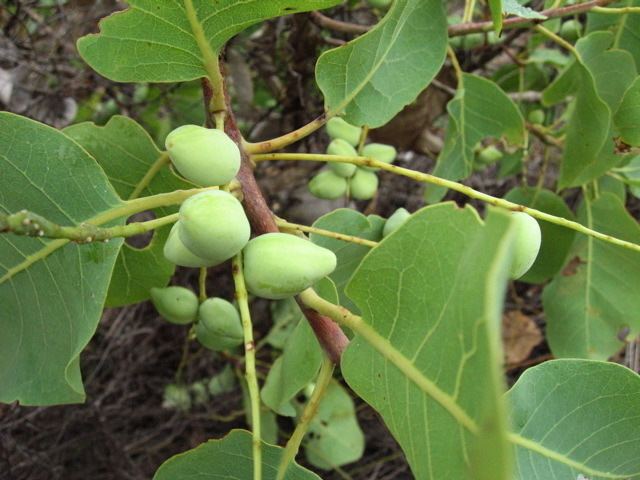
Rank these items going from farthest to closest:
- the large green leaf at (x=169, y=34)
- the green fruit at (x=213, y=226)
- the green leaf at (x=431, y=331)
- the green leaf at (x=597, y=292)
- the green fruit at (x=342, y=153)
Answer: the green leaf at (x=597, y=292)
the green fruit at (x=342, y=153)
the large green leaf at (x=169, y=34)
the green fruit at (x=213, y=226)
the green leaf at (x=431, y=331)

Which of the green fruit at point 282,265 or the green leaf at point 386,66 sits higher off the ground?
the green leaf at point 386,66

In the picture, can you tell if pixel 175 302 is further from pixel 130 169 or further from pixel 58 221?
pixel 58 221

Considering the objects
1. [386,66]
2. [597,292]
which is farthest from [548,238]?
[386,66]

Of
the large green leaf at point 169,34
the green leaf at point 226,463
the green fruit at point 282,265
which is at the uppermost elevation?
the large green leaf at point 169,34

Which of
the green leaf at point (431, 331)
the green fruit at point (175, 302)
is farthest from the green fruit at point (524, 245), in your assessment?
the green fruit at point (175, 302)

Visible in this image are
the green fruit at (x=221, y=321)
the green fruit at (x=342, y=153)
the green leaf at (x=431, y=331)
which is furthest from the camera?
the green fruit at (x=342, y=153)

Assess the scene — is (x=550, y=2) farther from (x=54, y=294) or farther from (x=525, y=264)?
(x=54, y=294)

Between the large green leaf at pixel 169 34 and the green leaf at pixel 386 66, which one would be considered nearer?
the large green leaf at pixel 169 34

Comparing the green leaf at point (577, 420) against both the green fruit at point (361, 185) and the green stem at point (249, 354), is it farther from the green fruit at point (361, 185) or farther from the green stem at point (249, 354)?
the green fruit at point (361, 185)
